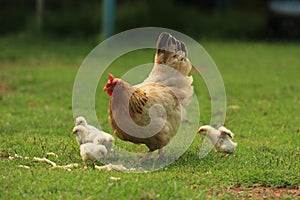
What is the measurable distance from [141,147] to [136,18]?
11.4m

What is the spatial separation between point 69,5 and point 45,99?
961cm

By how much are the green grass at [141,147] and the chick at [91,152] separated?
4.4 inches

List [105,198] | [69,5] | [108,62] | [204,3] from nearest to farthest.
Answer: [105,198]
[108,62]
[69,5]
[204,3]

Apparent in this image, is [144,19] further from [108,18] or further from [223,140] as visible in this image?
[223,140]

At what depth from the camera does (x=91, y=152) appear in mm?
5777

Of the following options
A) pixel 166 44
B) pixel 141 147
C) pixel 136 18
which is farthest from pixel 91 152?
pixel 136 18

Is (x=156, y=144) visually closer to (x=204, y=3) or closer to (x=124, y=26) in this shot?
(x=124, y=26)

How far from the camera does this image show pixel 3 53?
14.9 meters

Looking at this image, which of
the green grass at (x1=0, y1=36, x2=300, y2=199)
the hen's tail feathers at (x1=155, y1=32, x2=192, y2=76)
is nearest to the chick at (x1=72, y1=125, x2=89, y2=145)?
the green grass at (x1=0, y1=36, x2=300, y2=199)

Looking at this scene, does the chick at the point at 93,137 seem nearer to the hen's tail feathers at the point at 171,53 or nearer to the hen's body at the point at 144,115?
the hen's body at the point at 144,115

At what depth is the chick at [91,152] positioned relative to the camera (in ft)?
19.0

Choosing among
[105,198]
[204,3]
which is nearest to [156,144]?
[105,198]

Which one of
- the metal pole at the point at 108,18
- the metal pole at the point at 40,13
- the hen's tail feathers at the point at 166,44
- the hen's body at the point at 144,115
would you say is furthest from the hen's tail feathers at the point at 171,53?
the metal pole at the point at 40,13

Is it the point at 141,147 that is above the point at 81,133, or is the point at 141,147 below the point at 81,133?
below
